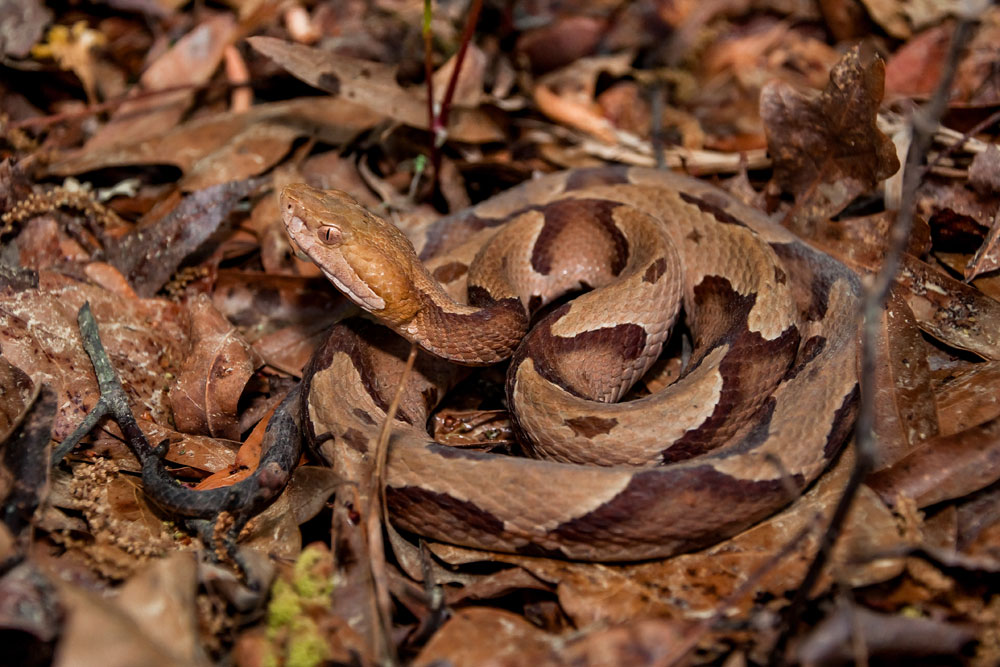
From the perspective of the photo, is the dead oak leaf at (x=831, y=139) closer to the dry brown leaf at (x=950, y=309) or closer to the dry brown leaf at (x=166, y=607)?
the dry brown leaf at (x=950, y=309)

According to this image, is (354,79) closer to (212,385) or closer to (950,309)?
(212,385)

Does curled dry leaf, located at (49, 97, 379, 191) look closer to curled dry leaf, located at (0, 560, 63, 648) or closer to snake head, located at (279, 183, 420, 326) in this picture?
snake head, located at (279, 183, 420, 326)

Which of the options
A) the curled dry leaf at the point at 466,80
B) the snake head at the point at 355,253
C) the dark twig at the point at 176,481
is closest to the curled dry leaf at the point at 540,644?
the dark twig at the point at 176,481

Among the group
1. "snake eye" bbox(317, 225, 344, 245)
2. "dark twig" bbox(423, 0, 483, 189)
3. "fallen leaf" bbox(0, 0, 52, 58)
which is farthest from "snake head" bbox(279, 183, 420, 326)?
"fallen leaf" bbox(0, 0, 52, 58)

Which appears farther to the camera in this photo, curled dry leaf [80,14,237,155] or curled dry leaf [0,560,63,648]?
curled dry leaf [80,14,237,155]

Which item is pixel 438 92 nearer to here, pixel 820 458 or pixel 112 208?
pixel 112 208

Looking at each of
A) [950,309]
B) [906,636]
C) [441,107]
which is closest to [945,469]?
[906,636]

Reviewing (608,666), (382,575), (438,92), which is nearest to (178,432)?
(382,575)
